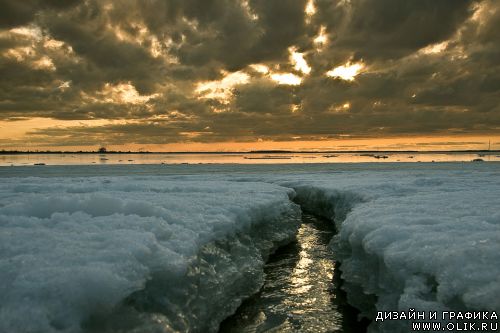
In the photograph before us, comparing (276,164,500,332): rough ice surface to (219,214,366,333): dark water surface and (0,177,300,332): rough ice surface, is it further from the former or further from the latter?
(0,177,300,332): rough ice surface

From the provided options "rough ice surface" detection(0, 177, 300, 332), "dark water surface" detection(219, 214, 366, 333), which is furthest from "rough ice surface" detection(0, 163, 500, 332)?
"dark water surface" detection(219, 214, 366, 333)

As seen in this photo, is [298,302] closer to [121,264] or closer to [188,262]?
[188,262]

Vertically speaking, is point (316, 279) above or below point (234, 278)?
below

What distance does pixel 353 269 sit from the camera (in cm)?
791

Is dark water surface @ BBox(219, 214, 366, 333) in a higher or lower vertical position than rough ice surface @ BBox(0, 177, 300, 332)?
lower

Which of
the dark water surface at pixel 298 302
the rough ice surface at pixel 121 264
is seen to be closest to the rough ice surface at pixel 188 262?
the rough ice surface at pixel 121 264

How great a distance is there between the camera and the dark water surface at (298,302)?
641 centimetres

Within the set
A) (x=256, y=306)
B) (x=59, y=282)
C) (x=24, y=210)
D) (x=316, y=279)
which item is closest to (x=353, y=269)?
(x=316, y=279)

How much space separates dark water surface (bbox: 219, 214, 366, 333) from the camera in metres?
6.41

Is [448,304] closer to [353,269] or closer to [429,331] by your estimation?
[429,331]

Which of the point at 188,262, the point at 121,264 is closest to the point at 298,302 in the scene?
the point at 188,262

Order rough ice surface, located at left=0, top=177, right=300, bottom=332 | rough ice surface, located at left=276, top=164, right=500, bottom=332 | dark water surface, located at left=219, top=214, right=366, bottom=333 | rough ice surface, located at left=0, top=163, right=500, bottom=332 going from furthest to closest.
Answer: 1. dark water surface, located at left=219, top=214, right=366, bottom=333
2. rough ice surface, located at left=276, top=164, right=500, bottom=332
3. rough ice surface, located at left=0, top=163, right=500, bottom=332
4. rough ice surface, located at left=0, top=177, right=300, bottom=332

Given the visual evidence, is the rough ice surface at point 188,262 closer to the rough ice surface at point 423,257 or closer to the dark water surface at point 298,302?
the rough ice surface at point 423,257

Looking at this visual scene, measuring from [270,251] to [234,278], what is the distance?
3961mm
